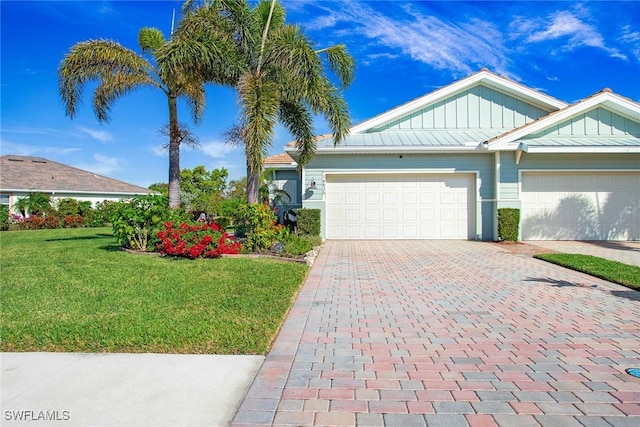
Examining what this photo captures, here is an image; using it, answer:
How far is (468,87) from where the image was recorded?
14734 millimetres

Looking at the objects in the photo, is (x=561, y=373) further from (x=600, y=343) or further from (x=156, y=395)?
(x=156, y=395)

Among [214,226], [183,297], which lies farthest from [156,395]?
[214,226]

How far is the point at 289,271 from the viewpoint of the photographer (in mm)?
7551

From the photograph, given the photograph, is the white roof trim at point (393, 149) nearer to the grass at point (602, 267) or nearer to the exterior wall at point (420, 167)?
the exterior wall at point (420, 167)

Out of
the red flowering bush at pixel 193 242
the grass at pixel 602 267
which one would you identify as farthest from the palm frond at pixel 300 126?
the grass at pixel 602 267

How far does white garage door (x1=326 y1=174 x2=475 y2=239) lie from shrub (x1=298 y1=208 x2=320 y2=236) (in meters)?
1.72

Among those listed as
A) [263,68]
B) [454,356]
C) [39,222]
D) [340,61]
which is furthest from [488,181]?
[39,222]

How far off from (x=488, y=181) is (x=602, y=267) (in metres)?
5.89

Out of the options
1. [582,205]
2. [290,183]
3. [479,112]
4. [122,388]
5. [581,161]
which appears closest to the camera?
[122,388]

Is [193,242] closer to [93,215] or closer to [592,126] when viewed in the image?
[592,126]

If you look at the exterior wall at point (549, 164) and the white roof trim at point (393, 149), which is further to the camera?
Result: the white roof trim at point (393, 149)

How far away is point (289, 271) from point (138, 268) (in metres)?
3.16

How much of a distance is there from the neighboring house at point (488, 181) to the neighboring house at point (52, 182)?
16598mm

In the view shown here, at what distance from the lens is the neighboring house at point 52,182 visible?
23828 mm
